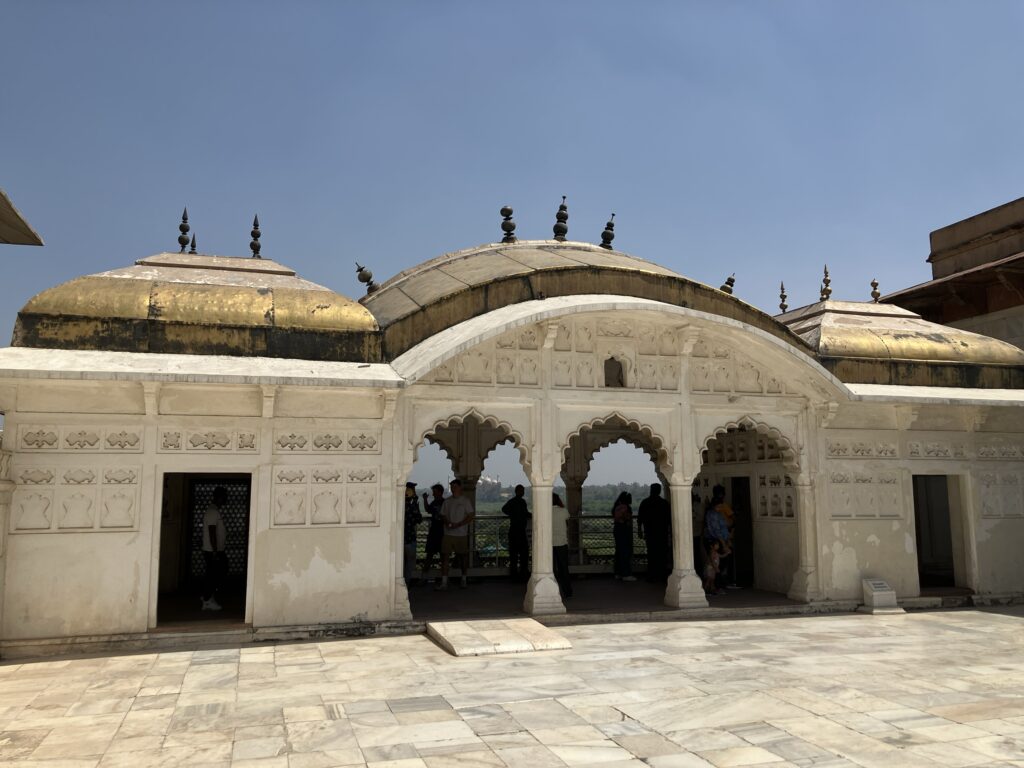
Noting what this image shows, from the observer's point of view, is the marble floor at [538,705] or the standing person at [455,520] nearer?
the marble floor at [538,705]

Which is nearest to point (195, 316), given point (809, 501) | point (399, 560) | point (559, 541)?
point (399, 560)

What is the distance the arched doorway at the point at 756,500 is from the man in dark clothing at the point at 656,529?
23.4 inches

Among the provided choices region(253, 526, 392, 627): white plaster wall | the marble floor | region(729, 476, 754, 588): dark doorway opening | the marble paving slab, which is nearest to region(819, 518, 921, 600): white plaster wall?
region(729, 476, 754, 588): dark doorway opening

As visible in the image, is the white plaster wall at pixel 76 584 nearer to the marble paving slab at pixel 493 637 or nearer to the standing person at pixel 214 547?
the standing person at pixel 214 547

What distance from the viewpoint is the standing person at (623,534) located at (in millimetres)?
13875

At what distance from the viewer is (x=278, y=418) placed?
940cm

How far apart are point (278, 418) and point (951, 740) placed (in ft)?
23.3

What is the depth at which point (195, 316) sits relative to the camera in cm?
948

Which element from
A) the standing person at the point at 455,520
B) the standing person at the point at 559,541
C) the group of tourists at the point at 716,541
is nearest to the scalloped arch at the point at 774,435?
the group of tourists at the point at 716,541

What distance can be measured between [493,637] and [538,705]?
2.41 m

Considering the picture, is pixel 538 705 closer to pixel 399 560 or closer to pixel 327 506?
pixel 399 560

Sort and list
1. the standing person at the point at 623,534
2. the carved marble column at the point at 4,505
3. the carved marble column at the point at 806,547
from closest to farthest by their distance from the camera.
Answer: the carved marble column at the point at 4,505 → the carved marble column at the point at 806,547 → the standing person at the point at 623,534

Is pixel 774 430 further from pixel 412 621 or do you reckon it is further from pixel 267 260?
pixel 267 260

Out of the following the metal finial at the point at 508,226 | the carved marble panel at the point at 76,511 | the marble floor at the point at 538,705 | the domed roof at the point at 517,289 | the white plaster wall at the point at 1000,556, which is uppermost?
the metal finial at the point at 508,226
